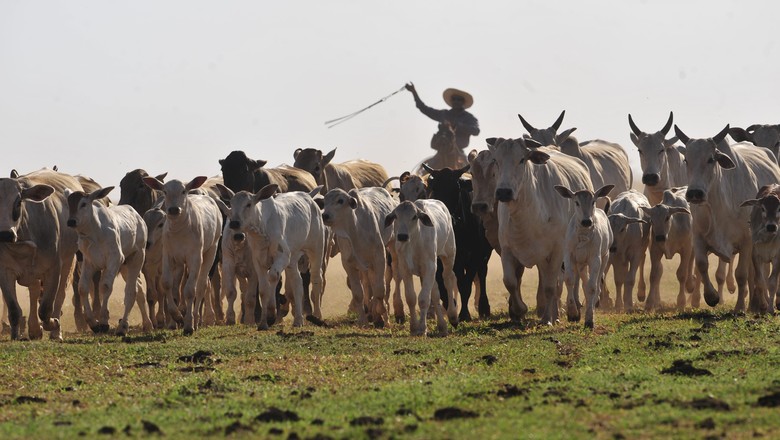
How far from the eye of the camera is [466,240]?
2178 cm

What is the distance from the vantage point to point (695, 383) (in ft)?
38.8

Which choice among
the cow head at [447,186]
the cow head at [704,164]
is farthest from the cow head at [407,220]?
the cow head at [447,186]

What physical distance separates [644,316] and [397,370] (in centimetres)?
648

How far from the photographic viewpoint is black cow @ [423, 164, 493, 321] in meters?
21.5

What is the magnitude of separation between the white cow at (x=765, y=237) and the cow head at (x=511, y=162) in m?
2.94

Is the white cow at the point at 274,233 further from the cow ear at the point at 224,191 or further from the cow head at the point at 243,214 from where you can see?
the cow ear at the point at 224,191

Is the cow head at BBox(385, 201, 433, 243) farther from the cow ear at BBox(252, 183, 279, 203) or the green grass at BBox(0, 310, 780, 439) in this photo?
the cow ear at BBox(252, 183, 279, 203)

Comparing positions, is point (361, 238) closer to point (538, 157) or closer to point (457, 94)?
point (538, 157)

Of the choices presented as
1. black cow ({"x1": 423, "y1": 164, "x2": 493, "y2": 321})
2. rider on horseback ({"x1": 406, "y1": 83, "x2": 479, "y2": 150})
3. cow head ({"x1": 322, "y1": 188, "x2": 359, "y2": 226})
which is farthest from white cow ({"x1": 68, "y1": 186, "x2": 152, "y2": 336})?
rider on horseback ({"x1": 406, "y1": 83, "x2": 479, "y2": 150})

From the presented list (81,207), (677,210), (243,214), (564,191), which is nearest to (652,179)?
(677,210)

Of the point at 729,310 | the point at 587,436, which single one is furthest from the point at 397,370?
the point at 729,310

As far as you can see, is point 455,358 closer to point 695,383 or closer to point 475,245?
point 695,383

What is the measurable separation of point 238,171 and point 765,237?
32.3 ft

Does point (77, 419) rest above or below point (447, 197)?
below
